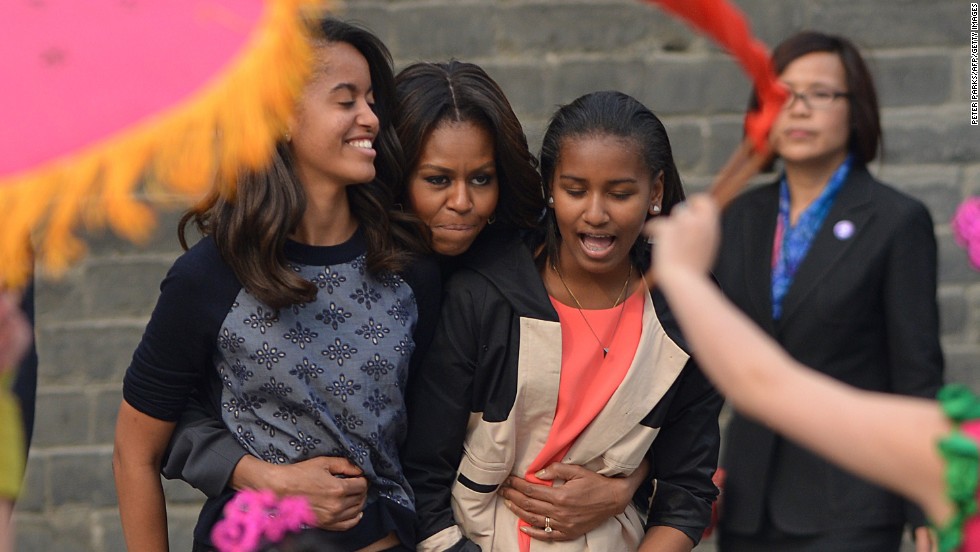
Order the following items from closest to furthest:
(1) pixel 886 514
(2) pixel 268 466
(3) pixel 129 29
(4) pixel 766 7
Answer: (3) pixel 129 29 → (2) pixel 268 466 → (1) pixel 886 514 → (4) pixel 766 7

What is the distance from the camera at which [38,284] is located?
14.6ft

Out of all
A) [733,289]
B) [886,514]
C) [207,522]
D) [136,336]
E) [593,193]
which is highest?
[593,193]

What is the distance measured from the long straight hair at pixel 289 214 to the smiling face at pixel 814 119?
88 cm

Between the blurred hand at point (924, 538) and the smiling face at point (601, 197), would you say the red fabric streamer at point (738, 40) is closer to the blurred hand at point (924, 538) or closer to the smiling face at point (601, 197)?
the smiling face at point (601, 197)

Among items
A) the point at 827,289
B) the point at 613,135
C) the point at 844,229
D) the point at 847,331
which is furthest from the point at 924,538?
the point at 613,135

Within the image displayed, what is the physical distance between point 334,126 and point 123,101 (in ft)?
3.12

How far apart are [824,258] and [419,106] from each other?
96 centimetres

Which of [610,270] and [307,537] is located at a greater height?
[610,270]

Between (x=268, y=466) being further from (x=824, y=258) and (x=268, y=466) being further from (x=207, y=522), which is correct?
(x=824, y=258)

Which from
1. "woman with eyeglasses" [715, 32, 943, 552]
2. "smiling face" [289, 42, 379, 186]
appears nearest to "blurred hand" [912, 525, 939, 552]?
"woman with eyeglasses" [715, 32, 943, 552]

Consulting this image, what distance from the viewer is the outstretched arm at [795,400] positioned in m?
1.85

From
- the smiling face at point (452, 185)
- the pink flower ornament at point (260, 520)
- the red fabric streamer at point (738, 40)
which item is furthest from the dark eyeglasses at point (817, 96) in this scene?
the pink flower ornament at point (260, 520)

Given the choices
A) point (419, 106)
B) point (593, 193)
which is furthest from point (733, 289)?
point (419, 106)

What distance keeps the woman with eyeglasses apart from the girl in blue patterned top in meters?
0.79
